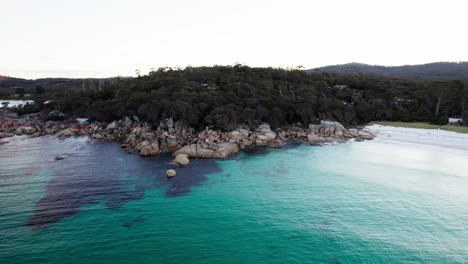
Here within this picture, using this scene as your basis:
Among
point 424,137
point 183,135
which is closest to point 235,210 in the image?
point 183,135

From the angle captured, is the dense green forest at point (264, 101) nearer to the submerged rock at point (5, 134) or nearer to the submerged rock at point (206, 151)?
the submerged rock at point (206, 151)

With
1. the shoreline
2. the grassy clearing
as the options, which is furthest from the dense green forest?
the shoreline

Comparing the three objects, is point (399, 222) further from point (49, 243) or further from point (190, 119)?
point (190, 119)

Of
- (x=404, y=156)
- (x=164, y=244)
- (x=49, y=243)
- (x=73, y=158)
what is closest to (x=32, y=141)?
(x=73, y=158)

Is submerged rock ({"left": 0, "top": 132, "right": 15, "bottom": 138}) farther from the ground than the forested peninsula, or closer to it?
closer to it

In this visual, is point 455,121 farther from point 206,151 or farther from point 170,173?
point 170,173

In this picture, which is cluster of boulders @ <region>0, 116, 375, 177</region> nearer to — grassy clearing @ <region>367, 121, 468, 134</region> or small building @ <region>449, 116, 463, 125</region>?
grassy clearing @ <region>367, 121, 468, 134</region>
